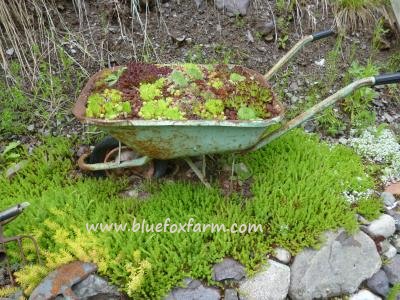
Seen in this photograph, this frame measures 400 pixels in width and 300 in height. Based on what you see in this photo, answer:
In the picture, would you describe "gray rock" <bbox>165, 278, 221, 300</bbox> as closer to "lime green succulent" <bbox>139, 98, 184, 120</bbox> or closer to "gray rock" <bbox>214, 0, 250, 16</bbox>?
"lime green succulent" <bbox>139, 98, 184, 120</bbox>

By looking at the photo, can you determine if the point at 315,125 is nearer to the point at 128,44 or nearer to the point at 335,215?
the point at 335,215

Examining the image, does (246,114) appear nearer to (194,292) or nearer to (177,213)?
(177,213)

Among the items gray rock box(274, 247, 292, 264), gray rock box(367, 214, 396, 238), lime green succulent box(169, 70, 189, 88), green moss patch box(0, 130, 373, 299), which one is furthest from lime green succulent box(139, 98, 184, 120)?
gray rock box(367, 214, 396, 238)

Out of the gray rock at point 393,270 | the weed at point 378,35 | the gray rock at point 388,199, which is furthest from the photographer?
the weed at point 378,35

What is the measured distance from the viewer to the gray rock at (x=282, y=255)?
2.58m

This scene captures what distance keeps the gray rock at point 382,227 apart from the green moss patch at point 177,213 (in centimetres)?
18

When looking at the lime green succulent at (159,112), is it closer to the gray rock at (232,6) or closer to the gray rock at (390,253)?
the gray rock at (390,253)

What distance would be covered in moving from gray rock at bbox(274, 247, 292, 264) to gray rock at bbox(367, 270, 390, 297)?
0.56 meters

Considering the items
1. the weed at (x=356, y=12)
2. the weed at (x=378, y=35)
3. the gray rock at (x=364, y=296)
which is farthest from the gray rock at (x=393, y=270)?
the weed at (x=356, y=12)

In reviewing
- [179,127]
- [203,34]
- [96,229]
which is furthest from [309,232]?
[203,34]

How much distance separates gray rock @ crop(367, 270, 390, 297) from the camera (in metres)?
2.65

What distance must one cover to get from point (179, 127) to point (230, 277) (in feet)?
2.93

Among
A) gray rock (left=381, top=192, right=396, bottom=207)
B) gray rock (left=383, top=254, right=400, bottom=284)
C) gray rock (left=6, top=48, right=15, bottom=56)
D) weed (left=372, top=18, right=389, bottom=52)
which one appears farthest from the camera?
weed (left=372, top=18, right=389, bottom=52)

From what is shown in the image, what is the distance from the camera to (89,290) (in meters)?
2.33
